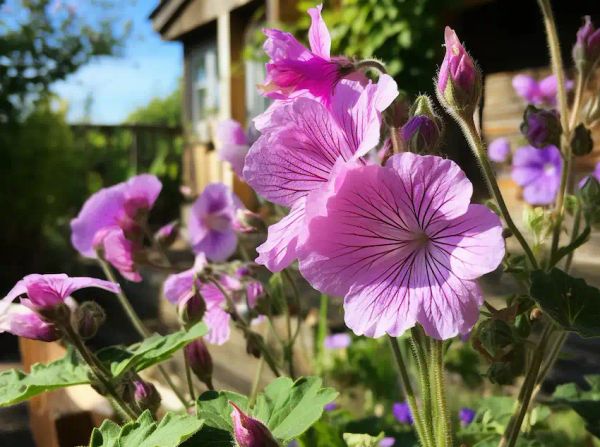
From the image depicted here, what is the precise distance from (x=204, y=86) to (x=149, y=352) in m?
6.85

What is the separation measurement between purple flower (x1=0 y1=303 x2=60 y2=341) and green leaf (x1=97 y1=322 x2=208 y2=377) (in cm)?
8

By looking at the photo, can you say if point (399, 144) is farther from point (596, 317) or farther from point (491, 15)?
point (491, 15)

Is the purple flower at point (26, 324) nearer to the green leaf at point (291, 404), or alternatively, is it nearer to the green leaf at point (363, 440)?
the green leaf at point (291, 404)

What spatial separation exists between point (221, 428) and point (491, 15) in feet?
10.3

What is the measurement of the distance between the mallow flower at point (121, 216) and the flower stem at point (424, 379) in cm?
48

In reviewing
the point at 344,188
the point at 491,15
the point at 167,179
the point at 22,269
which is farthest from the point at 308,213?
the point at 167,179

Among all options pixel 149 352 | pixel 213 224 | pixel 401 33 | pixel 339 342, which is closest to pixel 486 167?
pixel 149 352

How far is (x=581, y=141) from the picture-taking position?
2.57 feet

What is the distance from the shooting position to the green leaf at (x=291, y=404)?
0.63 metres

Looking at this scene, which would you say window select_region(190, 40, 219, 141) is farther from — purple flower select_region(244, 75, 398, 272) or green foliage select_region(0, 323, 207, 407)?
purple flower select_region(244, 75, 398, 272)

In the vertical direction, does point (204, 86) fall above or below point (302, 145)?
above

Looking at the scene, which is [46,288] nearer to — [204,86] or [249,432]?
[249,432]

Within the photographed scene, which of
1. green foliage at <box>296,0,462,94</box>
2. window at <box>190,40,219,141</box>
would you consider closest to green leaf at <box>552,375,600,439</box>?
green foliage at <box>296,0,462,94</box>

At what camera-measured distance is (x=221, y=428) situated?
629 millimetres
